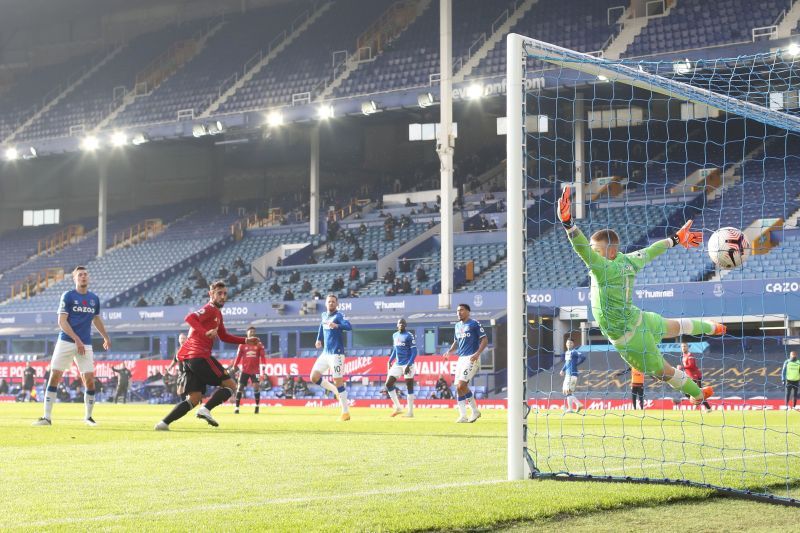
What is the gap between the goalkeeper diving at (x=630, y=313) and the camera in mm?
9617

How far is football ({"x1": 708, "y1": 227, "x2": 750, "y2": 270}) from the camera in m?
10.3

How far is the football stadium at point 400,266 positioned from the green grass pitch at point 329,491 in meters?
0.05

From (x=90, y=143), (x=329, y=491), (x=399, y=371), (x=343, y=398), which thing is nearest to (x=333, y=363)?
(x=343, y=398)

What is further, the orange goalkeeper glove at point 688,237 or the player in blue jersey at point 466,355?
the player in blue jersey at point 466,355

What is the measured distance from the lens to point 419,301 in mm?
35656

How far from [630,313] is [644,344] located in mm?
322

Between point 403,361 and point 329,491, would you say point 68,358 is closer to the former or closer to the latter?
point 403,361

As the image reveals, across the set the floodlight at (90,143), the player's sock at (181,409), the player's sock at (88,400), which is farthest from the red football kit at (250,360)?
the floodlight at (90,143)

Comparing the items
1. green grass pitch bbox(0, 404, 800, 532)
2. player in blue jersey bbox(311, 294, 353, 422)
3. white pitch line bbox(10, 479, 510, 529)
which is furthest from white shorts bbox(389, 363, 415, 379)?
white pitch line bbox(10, 479, 510, 529)

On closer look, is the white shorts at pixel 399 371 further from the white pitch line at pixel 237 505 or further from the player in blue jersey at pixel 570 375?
the white pitch line at pixel 237 505

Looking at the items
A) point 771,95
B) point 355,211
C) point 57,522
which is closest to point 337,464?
point 57,522

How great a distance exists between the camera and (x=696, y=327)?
10.1m

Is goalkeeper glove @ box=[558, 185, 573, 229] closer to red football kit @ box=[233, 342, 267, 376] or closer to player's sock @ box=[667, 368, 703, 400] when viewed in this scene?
player's sock @ box=[667, 368, 703, 400]

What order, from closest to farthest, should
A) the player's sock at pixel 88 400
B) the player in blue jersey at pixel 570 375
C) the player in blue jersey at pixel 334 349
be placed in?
1. the player's sock at pixel 88 400
2. the player in blue jersey at pixel 334 349
3. the player in blue jersey at pixel 570 375
